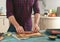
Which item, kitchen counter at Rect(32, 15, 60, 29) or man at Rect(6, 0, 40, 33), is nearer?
man at Rect(6, 0, 40, 33)

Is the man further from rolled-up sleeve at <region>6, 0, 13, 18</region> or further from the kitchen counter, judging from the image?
the kitchen counter

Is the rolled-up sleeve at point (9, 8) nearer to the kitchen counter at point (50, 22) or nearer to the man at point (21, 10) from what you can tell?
the man at point (21, 10)

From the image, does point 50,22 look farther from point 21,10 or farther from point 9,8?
point 9,8

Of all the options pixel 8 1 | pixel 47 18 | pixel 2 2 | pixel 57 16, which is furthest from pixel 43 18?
pixel 8 1

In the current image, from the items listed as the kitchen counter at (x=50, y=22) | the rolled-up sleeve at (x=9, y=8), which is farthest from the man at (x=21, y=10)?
the kitchen counter at (x=50, y=22)

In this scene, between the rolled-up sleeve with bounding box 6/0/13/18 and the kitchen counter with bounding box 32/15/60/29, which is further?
the kitchen counter with bounding box 32/15/60/29

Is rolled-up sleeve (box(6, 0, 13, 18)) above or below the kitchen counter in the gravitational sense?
above

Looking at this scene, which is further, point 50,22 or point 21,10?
point 50,22

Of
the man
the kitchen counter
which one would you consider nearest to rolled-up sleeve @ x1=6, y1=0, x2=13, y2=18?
the man

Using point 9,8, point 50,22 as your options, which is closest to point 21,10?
point 9,8

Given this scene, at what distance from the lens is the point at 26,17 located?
184 cm

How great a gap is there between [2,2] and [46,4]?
106 centimetres

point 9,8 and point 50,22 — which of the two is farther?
point 50,22

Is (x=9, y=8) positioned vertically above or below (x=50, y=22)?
above
